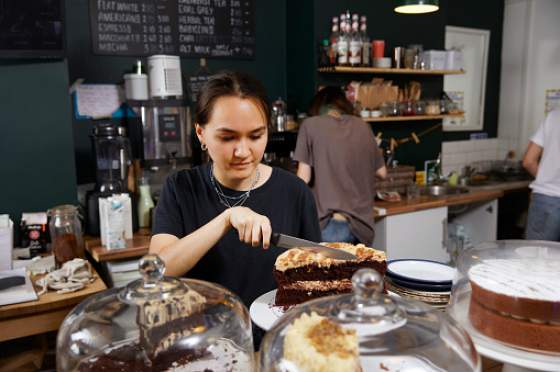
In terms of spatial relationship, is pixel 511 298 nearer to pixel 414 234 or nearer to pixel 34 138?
pixel 34 138

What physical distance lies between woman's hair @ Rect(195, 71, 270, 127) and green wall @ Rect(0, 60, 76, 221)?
69.4 inches

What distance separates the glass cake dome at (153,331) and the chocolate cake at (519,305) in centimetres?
61

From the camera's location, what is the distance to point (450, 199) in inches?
171

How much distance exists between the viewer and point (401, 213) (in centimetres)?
400

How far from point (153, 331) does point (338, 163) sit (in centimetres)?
264

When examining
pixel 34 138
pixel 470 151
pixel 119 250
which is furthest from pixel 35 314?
pixel 470 151

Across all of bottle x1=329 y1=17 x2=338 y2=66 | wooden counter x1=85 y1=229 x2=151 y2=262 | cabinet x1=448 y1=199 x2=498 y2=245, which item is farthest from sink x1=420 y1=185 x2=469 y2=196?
wooden counter x1=85 y1=229 x2=151 y2=262

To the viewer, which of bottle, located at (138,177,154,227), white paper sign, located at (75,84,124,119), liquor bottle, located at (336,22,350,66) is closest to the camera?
bottle, located at (138,177,154,227)

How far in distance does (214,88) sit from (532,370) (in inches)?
46.5

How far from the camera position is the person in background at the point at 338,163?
340 centimetres

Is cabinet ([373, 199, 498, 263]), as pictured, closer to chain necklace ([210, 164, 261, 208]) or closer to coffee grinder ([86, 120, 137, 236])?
coffee grinder ([86, 120, 137, 236])

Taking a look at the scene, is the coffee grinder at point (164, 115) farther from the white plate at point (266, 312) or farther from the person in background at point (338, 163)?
the white plate at point (266, 312)

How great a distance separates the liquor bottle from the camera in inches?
163

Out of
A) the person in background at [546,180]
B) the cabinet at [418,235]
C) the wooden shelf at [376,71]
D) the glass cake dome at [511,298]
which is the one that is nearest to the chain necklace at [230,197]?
the glass cake dome at [511,298]
